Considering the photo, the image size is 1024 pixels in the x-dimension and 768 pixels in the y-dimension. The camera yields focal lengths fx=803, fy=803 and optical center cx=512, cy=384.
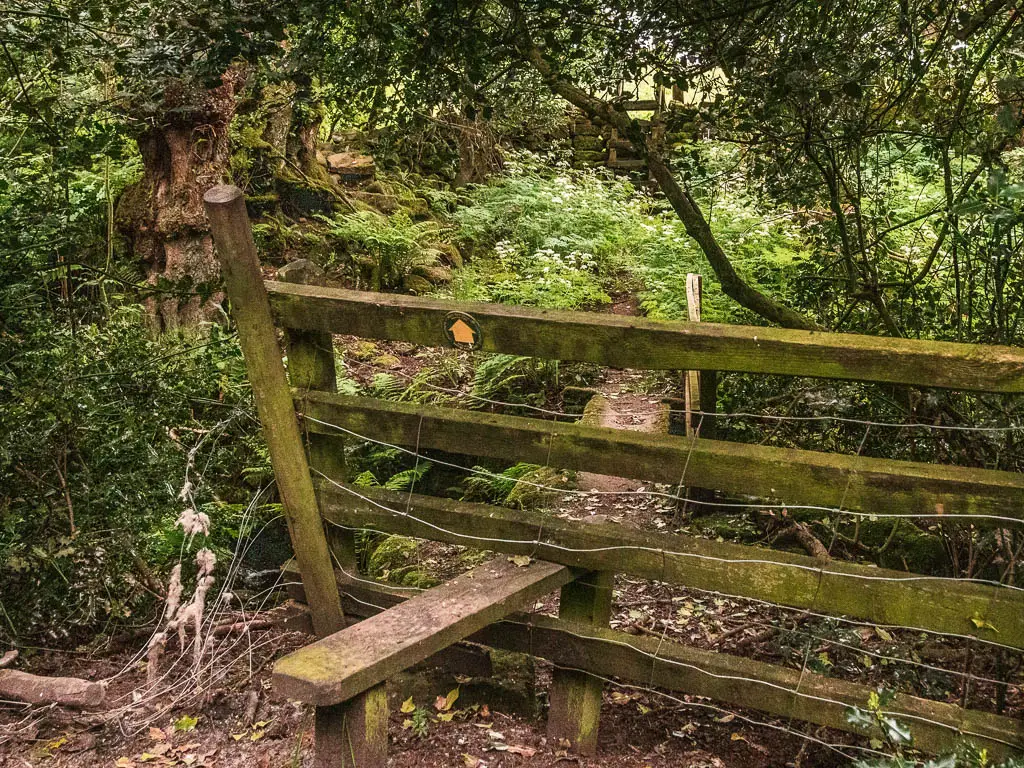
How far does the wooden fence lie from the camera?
259cm

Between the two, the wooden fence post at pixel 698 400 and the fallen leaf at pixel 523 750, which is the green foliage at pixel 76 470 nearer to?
the fallen leaf at pixel 523 750

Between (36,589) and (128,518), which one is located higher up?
(128,518)

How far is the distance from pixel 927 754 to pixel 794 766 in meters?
0.68

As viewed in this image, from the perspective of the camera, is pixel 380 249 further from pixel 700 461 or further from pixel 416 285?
pixel 700 461

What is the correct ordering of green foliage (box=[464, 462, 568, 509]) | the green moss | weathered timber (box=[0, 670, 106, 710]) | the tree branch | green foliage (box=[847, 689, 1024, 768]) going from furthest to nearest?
green foliage (box=[464, 462, 568, 509]) → the green moss → the tree branch → weathered timber (box=[0, 670, 106, 710]) → green foliage (box=[847, 689, 1024, 768])

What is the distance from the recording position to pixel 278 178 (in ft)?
34.8

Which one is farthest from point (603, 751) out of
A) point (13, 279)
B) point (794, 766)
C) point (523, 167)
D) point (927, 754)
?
point (523, 167)

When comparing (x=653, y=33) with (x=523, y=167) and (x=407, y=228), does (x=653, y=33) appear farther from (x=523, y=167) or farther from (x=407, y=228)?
(x=523, y=167)

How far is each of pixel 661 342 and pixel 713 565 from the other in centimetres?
85

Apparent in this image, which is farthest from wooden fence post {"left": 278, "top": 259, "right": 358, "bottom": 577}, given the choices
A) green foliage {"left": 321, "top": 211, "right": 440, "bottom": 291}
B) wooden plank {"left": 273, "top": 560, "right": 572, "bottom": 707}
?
green foliage {"left": 321, "top": 211, "right": 440, "bottom": 291}

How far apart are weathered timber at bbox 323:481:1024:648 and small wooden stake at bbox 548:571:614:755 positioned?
0.77 feet

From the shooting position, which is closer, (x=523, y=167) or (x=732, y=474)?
(x=732, y=474)

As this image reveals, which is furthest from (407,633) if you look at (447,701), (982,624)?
(982,624)

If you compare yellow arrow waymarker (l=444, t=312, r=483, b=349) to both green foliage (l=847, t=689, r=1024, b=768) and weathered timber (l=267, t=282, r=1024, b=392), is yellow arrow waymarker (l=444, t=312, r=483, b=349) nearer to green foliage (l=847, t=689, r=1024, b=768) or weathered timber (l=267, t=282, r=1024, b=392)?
weathered timber (l=267, t=282, r=1024, b=392)
